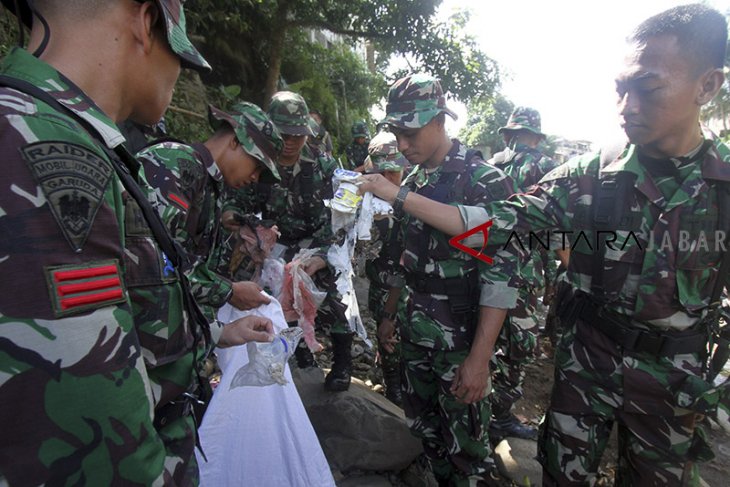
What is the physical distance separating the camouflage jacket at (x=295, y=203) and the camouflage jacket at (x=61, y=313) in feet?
9.22

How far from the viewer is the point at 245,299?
86.9 inches

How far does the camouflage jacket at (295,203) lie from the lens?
356 cm

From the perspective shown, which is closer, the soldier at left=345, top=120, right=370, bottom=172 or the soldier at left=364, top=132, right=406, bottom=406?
the soldier at left=364, top=132, right=406, bottom=406

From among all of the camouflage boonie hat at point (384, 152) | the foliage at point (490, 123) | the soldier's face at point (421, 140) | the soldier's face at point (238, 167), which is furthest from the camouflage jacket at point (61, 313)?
the foliage at point (490, 123)

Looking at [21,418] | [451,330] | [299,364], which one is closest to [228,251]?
[299,364]

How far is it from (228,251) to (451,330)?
1.80 meters

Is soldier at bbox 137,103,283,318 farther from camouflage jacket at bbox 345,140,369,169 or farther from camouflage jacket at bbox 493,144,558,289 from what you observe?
camouflage jacket at bbox 345,140,369,169

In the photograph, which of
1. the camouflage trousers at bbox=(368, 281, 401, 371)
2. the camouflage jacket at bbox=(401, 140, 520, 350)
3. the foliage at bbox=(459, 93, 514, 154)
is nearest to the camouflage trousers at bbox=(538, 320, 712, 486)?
the camouflage jacket at bbox=(401, 140, 520, 350)

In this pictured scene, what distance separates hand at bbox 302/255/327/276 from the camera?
3.22 metres

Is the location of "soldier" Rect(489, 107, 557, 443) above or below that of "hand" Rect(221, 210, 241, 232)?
below

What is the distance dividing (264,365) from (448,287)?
1.08m

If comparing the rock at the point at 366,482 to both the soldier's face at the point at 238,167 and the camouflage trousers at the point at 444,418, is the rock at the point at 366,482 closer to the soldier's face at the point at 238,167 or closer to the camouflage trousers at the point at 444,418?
the camouflage trousers at the point at 444,418

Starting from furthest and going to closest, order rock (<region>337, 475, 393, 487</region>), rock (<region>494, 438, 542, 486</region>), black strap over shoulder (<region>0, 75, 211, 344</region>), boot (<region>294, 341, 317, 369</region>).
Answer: boot (<region>294, 341, 317, 369</region>) → rock (<region>494, 438, 542, 486</region>) → rock (<region>337, 475, 393, 487</region>) → black strap over shoulder (<region>0, 75, 211, 344</region>)

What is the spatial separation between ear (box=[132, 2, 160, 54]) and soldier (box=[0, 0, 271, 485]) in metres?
0.09
